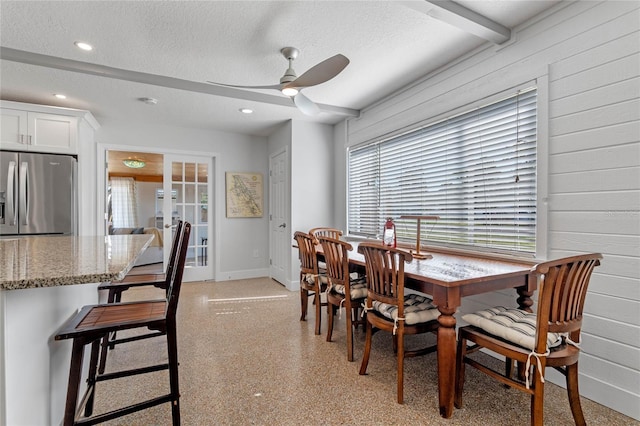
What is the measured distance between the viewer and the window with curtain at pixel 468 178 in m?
2.30

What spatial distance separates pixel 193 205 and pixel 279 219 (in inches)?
56.1

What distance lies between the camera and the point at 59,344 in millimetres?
1401

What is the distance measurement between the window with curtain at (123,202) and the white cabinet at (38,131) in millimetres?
5799

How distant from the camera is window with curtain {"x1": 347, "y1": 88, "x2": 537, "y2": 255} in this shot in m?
2.30

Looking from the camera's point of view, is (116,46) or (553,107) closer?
(553,107)

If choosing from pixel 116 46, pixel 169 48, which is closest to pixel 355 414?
pixel 169 48

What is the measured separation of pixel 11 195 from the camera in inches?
135

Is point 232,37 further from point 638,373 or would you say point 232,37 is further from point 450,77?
point 638,373

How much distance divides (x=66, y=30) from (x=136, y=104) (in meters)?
1.52

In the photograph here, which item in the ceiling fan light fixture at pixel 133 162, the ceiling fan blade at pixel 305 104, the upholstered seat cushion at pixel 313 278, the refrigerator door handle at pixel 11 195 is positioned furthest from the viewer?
the ceiling fan light fixture at pixel 133 162

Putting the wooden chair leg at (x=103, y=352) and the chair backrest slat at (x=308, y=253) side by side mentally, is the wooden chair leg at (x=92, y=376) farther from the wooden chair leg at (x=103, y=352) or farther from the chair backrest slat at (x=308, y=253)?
the chair backrest slat at (x=308, y=253)

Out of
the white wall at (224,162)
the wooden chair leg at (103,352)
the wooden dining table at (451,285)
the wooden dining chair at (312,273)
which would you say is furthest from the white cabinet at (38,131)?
the wooden dining table at (451,285)

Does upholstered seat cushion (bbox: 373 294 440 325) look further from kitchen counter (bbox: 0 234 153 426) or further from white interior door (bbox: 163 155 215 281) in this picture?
white interior door (bbox: 163 155 215 281)

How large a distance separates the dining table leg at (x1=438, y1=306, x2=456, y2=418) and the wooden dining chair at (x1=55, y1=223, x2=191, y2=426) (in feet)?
4.41
